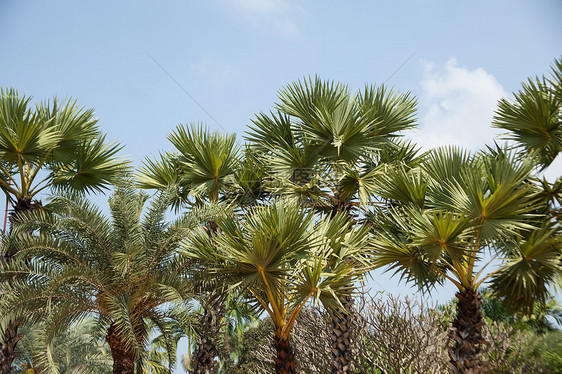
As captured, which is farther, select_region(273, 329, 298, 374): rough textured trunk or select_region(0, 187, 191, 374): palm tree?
select_region(0, 187, 191, 374): palm tree

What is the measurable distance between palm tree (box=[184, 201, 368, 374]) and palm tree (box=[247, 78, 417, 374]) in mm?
1247

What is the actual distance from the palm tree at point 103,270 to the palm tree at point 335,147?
8.89 ft

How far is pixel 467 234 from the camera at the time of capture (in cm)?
822

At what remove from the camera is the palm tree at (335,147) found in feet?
34.2

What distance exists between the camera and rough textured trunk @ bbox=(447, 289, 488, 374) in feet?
27.0

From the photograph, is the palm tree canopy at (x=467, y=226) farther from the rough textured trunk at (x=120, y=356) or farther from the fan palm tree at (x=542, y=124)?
the rough textured trunk at (x=120, y=356)

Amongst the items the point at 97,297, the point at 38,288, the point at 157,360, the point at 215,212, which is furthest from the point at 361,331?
the point at 157,360

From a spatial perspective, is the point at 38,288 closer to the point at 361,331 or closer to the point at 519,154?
the point at 361,331

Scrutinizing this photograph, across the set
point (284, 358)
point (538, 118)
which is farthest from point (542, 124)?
point (284, 358)

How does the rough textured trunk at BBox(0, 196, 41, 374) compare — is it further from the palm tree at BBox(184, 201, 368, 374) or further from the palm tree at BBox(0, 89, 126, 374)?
the palm tree at BBox(184, 201, 368, 374)

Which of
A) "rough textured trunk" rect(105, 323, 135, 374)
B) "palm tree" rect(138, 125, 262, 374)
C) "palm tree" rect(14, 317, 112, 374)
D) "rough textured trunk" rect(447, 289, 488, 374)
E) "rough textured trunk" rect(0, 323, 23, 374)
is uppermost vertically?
"palm tree" rect(138, 125, 262, 374)

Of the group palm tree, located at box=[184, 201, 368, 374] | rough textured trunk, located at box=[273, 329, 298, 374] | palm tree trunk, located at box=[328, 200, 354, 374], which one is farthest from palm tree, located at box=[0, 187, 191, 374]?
palm tree trunk, located at box=[328, 200, 354, 374]

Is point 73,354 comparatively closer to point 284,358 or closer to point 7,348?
point 7,348

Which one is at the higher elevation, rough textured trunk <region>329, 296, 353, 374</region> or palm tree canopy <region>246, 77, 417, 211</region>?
palm tree canopy <region>246, 77, 417, 211</region>
